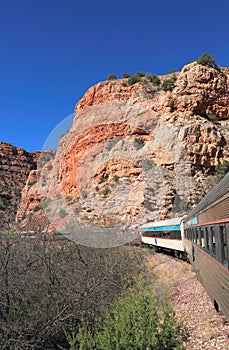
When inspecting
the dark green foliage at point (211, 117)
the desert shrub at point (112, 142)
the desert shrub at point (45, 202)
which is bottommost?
the desert shrub at point (45, 202)

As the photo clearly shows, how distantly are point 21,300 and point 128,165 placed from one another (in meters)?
30.5

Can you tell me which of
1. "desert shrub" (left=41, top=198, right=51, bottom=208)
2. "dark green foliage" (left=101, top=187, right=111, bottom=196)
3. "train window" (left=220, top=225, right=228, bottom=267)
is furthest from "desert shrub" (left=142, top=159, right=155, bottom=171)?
"train window" (left=220, top=225, right=228, bottom=267)

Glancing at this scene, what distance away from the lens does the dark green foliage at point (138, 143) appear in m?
40.0

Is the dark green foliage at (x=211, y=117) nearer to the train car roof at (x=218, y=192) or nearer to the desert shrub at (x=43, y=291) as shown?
the desert shrub at (x=43, y=291)

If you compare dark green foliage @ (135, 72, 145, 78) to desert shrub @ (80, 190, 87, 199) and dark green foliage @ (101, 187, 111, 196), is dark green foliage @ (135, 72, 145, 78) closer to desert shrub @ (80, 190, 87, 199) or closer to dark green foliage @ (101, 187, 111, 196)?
desert shrub @ (80, 190, 87, 199)

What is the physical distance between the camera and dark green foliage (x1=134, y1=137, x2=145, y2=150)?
131ft

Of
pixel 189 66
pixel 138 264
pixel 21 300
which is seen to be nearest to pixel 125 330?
pixel 21 300

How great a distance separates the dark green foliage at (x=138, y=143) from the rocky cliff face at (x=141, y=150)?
0.54ft

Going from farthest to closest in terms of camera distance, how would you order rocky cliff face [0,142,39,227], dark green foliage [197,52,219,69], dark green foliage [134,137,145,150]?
rocky cliff face [0,142,39,227]
dark green foliage [197,52,219,69]
dark green foliage [134,137,145,150]

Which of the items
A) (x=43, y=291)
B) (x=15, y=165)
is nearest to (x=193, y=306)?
(x=43, y=291)

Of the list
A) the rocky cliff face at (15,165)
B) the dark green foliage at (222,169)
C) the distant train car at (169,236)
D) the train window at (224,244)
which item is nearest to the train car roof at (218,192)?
the train window at (224,244)

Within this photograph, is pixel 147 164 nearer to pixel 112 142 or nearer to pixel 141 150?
pixel 141 150

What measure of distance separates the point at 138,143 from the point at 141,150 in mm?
2424

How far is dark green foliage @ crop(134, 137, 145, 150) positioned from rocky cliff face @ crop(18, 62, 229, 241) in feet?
0.54
